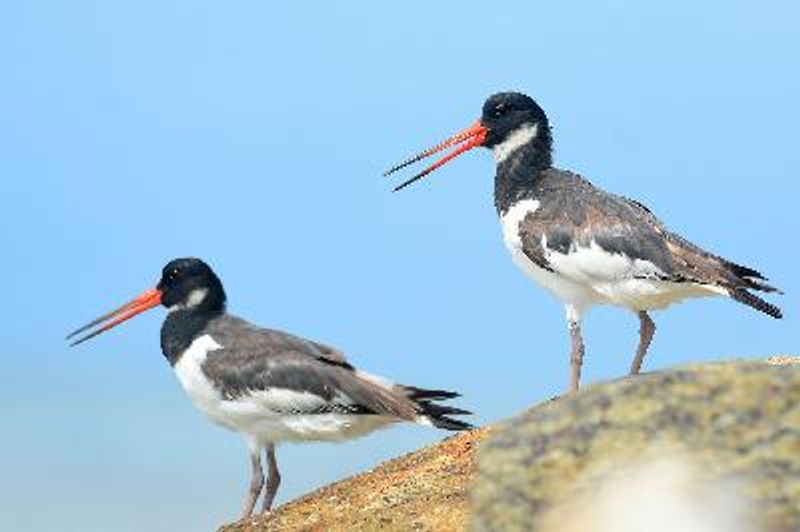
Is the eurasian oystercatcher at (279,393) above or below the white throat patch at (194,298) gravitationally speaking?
below

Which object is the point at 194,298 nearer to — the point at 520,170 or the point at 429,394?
the point at 429,394

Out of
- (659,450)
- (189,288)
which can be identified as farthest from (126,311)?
(659,450)

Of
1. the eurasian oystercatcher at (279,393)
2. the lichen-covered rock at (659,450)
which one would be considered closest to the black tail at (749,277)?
the eurasian oystercatcher at (279,393)

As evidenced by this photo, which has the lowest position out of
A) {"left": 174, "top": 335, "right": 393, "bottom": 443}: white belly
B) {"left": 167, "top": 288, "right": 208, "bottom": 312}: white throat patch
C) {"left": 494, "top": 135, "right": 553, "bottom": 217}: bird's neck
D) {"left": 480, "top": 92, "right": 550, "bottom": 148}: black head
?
{"left": 174, "top": 335, "right": 393, "bottom": 443}: white belly

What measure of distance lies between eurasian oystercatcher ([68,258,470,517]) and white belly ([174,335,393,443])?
10 mm

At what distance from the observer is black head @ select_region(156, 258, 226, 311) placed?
1736 cm

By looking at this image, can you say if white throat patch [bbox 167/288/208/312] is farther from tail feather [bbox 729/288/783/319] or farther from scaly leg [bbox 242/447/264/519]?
tail feather [bbox 729/288/783/319]

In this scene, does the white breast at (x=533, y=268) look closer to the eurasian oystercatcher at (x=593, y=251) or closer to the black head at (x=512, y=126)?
the eurasian oystercatcher at (x=593, y=251)

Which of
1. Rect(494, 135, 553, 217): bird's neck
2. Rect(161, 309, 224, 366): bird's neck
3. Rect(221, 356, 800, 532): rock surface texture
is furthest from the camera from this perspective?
Rect(494, 135, 553, 217): bird's neck

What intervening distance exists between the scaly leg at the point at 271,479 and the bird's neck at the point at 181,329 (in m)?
1.49

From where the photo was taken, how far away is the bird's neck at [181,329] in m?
16.8

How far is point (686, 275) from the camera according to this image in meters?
16.5

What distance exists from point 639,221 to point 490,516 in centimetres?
973

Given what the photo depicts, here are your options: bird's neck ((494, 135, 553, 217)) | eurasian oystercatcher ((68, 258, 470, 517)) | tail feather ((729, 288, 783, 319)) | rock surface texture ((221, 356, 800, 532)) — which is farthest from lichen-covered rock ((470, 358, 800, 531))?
bird's neck ((494, 135, 553, 217))
